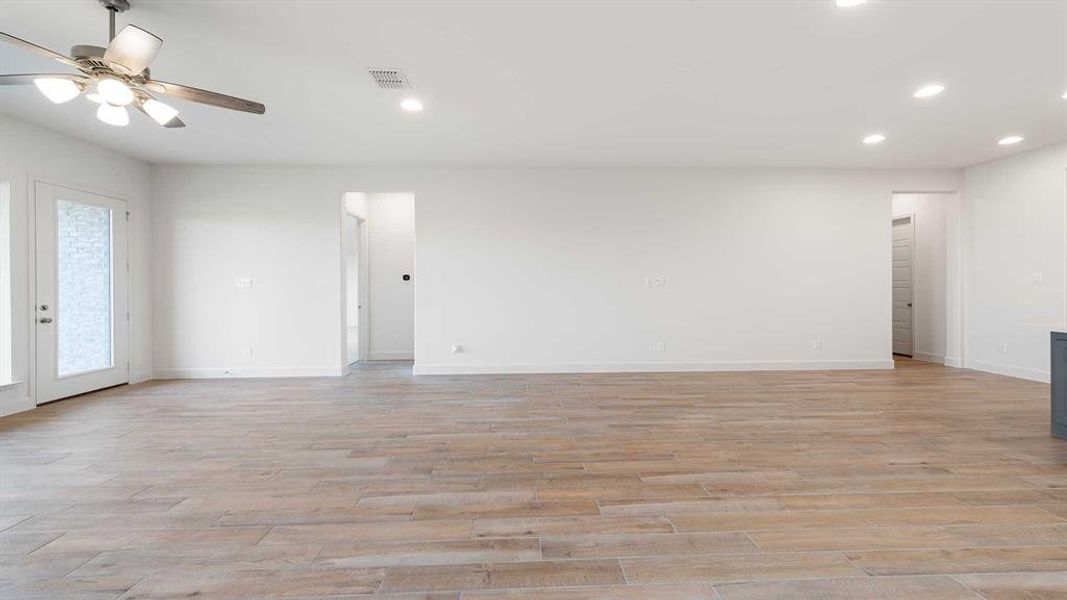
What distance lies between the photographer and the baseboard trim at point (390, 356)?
306 inches

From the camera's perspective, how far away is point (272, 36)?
3.04 m

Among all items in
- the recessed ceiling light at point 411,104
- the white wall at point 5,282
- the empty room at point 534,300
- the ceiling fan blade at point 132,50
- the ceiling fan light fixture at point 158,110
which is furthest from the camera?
the white wall at point 5,282

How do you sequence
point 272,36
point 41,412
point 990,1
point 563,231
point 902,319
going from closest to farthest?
point 990,1 → point 272,36 → point 41,412 → point 563,231 → point 902,319

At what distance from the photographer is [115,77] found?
2682 millimetres

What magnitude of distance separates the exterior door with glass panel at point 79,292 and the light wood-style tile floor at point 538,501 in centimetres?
68

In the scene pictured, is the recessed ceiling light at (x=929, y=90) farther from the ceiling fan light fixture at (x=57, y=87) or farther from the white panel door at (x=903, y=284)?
the ceiling fan light fixture at (x=57, y=87)

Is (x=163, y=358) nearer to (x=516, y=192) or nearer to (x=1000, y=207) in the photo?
(x=516, y=192)

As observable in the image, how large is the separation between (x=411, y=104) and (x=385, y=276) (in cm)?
417

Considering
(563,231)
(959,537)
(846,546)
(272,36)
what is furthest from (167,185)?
(959,537)

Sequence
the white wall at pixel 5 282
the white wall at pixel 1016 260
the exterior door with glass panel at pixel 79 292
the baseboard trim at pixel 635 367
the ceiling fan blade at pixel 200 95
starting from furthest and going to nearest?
the baseboard trim at pixel 635 367
the white wall at pixel 1016 260
the exterior door with glass panel at pixel 79 292
the white wall at pixel 5 282
the ceiling fan blade at pixel 200 95

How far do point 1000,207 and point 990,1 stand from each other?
191 inches

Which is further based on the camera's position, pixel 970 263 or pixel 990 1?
pixel 970 263

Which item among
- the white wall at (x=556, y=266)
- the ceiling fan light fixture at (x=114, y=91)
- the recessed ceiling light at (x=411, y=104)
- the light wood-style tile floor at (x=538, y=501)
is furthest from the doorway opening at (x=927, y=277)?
the ceiling fan light fixture at (x=114, y=91)

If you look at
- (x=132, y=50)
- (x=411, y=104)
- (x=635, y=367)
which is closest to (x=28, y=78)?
(x=132, y=50)
